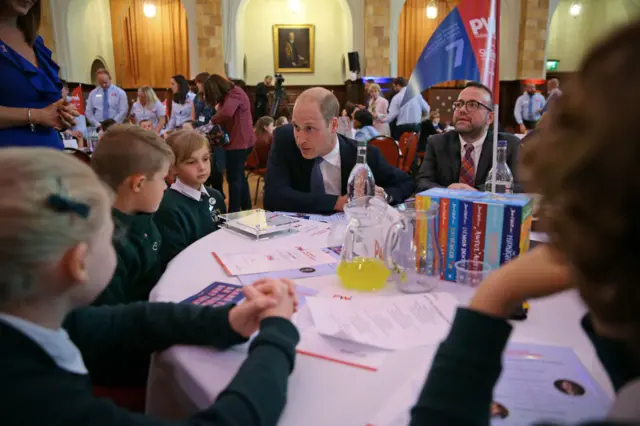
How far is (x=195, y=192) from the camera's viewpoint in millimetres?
2197

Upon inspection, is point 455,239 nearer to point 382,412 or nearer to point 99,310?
point 382,412

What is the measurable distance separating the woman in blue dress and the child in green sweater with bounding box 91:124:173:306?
362 mm

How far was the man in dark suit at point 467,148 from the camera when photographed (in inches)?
106

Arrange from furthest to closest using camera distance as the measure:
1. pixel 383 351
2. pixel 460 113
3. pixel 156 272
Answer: pixel 460 113, pixel 156 272, pixel 383 351

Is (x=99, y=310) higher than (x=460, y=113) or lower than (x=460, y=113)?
lower

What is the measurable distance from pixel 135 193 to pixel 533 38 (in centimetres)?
1080

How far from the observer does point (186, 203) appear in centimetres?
213

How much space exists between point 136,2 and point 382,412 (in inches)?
530

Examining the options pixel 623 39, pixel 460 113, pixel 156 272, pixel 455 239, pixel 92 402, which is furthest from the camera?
pixel 460 113

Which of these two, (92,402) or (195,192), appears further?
(195,192)

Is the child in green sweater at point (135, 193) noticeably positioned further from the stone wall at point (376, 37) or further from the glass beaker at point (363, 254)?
the stone wall at point (376, 37)

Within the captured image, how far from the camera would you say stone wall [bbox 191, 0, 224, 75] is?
31.8 ft

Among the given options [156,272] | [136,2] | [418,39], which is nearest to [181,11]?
[136,2]

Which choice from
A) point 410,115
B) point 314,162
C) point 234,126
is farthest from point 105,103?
point 314,162
